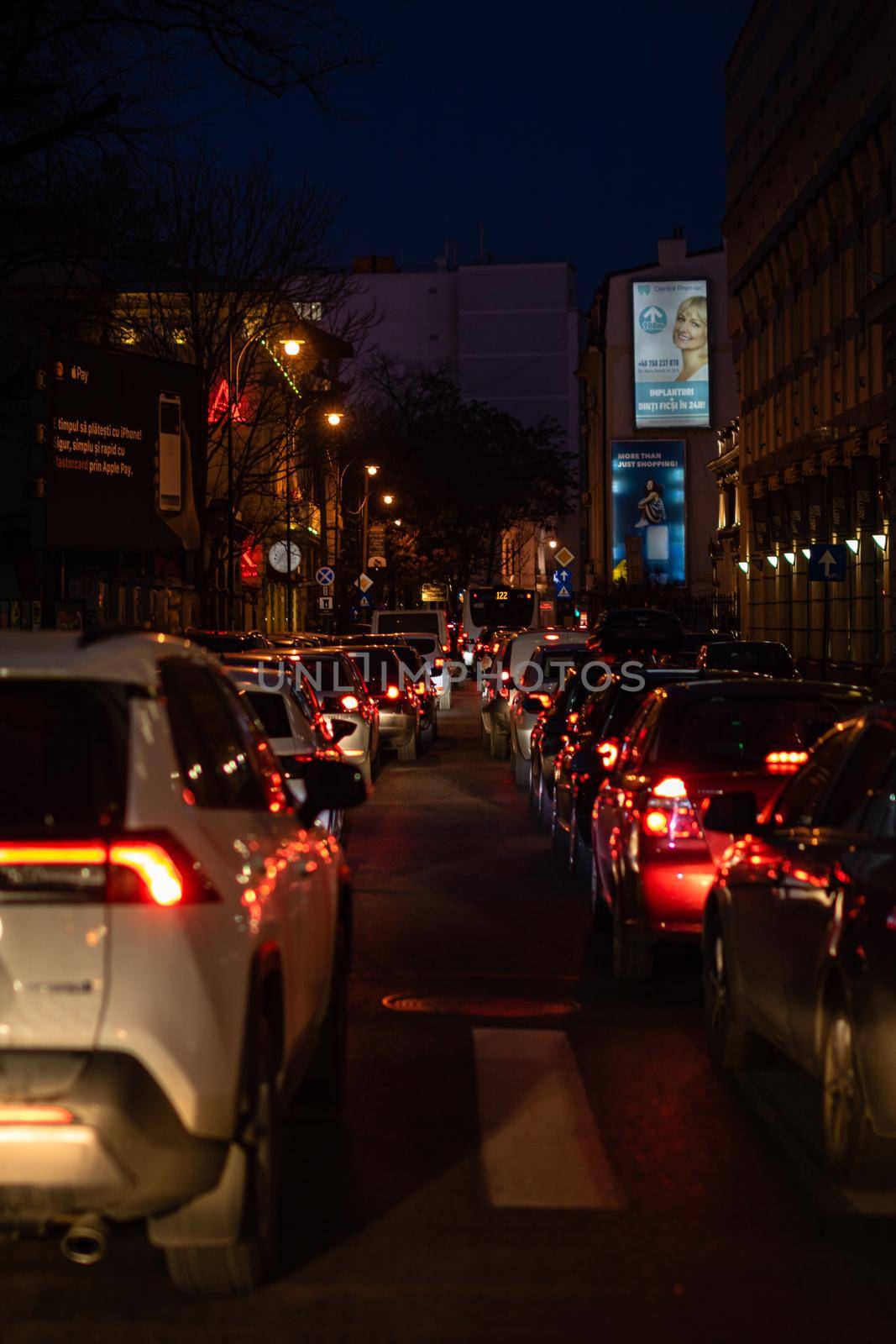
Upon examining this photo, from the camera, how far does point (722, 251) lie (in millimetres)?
100875

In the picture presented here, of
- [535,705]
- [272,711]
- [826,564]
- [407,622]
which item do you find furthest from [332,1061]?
[407,622]

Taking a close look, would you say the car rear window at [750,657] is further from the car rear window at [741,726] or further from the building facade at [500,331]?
the building facade at [500,331]

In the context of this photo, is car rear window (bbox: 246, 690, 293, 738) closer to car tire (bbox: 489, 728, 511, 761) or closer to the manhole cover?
the manhole cover

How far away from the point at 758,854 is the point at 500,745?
2204 centimetres

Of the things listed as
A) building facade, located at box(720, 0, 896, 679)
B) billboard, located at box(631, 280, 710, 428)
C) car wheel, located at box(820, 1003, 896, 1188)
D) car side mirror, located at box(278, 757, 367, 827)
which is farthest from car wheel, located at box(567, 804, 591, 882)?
billboard, located at box(631, 280, 710, 428)

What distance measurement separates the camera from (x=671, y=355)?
98188 millimetres

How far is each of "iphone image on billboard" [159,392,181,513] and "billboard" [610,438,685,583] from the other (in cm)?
6764

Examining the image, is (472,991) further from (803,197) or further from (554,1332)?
(803,197)

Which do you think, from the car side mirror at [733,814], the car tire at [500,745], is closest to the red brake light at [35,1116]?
the car side mirror at [733,814]

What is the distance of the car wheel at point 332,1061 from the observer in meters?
6.89

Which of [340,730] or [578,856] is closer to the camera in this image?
[578,856]

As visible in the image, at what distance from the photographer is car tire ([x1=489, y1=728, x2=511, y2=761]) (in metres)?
29.3

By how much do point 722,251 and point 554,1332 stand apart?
328 ft

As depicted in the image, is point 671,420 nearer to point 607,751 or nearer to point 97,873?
point 607,751
